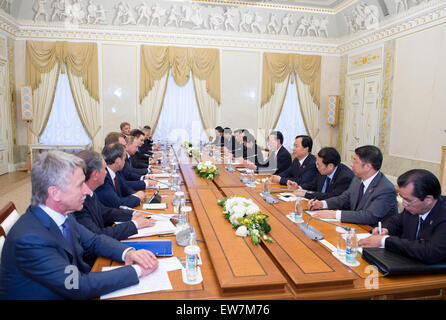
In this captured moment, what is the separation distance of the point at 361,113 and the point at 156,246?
8.07m

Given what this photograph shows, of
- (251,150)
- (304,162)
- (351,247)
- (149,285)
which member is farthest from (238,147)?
(149,285)

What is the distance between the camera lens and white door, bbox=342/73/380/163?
8.08 m

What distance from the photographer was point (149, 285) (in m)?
1.55

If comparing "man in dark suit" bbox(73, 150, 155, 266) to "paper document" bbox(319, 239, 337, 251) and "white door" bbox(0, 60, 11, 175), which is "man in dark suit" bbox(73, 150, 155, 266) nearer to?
"paper document" bbox(319, 239, 337, 251)

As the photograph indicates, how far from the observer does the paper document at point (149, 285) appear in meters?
1.49

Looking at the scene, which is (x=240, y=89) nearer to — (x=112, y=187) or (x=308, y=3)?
(x=308, y=3)

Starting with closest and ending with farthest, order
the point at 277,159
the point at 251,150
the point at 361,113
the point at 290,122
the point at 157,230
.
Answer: the point at 157,230 < the point at 277,159 < the point at 251,150 < the point at 361,113 < the point at 290,122

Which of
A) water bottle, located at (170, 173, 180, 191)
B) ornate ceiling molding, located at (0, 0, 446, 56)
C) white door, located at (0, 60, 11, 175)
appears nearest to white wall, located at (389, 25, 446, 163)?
ornate ceiling molding, located at (0, 0, 446, 56)

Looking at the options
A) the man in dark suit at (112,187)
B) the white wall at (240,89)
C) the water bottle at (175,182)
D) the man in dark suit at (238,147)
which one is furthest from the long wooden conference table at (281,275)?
the white wall at (240,89)

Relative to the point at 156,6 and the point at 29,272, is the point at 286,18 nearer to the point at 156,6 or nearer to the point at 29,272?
the point at 156,6

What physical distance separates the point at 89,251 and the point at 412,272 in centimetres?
180

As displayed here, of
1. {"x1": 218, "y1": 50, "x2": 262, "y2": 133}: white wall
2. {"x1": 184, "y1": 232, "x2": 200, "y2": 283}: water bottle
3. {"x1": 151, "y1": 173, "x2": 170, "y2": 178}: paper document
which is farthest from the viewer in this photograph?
{"x1": 218, "y1": 50, "x2": 262, "y2": 133}: white wall

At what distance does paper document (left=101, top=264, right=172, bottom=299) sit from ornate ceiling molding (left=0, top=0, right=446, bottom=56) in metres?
7.45

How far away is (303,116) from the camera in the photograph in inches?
388
